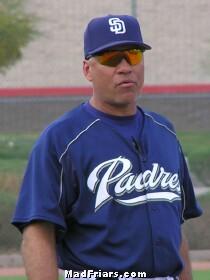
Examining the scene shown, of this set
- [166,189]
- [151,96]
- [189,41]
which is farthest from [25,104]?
[166,189]

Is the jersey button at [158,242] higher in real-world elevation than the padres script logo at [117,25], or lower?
lower

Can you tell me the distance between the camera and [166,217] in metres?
3.90

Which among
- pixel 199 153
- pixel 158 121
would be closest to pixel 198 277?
pixel 199 153

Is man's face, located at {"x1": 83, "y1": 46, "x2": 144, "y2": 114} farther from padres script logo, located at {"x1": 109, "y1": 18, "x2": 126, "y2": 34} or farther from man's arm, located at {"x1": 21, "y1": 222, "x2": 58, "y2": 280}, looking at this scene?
man's arm, located at {"x1": 21, "y1": 222, "x2": 58, "y2": 280}

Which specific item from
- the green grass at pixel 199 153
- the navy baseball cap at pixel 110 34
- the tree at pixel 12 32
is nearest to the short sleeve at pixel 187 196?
the navy baseball cap at pixel 110 34

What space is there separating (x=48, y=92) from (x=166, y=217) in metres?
15.6

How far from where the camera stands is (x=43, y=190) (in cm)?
380

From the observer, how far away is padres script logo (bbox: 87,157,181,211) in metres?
3.82

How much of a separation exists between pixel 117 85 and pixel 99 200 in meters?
0.43

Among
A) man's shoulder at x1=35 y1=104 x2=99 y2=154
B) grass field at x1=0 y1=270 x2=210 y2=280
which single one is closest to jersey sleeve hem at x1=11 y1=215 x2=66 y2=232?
man's shoulder at x1=35 y1=104 x2=99 y2=154

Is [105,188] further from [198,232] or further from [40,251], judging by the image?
[198,232]

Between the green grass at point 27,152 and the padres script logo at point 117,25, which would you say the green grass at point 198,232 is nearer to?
the green grass at point 27,152

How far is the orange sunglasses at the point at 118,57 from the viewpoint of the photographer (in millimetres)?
3939

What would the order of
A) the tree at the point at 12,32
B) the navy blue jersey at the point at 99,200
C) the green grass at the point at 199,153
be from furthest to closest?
the tree at the point at 12,32 < the green grass at the point at 199,153 < the navy blue jersey at the point at 99,200
